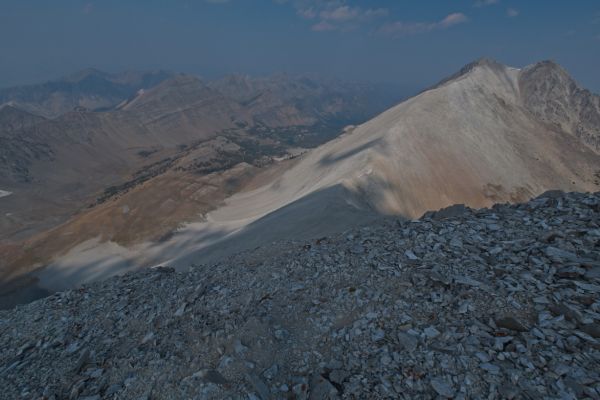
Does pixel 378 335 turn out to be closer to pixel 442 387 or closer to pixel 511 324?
pixel 442 387

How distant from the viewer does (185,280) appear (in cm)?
1520

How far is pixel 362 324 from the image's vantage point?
10016mm

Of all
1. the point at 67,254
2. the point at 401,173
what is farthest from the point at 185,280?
the point at 67,254

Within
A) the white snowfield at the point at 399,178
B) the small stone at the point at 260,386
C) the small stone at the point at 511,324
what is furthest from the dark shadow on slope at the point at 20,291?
the small stone at the point at 511,324

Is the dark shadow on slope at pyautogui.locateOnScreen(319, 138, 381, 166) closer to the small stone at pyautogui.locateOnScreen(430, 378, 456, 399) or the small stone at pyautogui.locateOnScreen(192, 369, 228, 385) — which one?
the small stone at pyautogui.locateOnScreen(192, 369, 228, 385)

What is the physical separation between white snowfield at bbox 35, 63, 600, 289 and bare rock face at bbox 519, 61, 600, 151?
21.0 meters

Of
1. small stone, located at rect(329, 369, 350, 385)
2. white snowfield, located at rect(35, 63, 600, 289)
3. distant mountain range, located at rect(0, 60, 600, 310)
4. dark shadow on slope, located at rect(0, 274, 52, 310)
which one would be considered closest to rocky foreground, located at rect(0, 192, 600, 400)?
small stone, located at rect(329, 369, 350, 385)

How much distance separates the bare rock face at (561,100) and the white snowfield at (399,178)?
21.0m

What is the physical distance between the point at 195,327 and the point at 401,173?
56.9 m

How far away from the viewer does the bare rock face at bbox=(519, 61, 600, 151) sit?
109312 millimetres

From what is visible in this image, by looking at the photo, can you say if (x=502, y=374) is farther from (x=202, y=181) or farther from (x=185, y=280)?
(x=202, y=181)

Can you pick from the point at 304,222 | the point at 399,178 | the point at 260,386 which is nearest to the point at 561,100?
the point at 399,178

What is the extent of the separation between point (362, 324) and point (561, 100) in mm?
136048

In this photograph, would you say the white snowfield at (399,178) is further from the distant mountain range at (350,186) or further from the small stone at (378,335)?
the small stone at (378,335)
